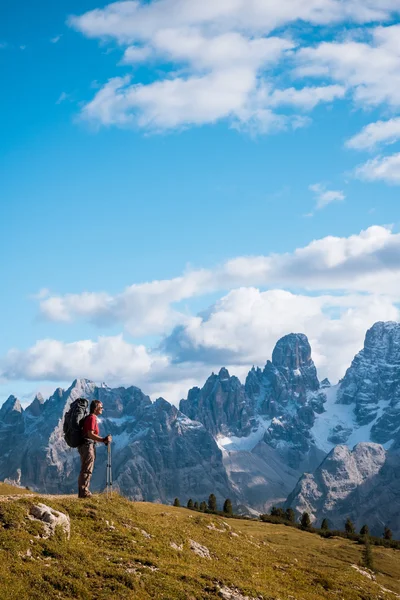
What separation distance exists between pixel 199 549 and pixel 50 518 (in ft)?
33.2

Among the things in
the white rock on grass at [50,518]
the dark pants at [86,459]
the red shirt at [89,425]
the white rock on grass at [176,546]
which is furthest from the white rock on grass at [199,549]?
the red shirt at [89,425]

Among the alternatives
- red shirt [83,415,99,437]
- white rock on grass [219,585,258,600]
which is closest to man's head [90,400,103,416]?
red shirt [83,415,99,437]

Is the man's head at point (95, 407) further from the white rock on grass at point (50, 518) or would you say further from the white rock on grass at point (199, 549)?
the white rock on grass at point (199, 549)

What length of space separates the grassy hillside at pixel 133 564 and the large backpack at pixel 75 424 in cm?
315

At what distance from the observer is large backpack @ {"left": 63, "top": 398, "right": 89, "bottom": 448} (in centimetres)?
3359

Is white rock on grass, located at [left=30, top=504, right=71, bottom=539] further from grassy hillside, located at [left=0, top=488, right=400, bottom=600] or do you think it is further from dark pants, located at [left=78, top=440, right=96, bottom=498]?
dark pants, located at [left=78, top=440, right=96, bottom=498]

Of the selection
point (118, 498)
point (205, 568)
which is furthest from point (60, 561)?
point (118, 498)

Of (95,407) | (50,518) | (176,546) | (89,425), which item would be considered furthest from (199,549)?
(50,518)

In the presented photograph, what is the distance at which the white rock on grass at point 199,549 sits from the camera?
1389 inches

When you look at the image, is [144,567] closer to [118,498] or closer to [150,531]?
[150,531]

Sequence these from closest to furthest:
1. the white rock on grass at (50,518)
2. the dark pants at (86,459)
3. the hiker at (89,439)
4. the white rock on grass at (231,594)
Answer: the white rock on grass at (231,594) → the white rock on grass at (50,518) → the hiker at (89,439) → the dark pants at (86,459)

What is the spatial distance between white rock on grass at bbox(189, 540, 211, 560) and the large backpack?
8.75 metres

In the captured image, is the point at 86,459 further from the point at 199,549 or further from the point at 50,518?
the point at 199,549

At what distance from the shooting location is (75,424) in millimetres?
33719
